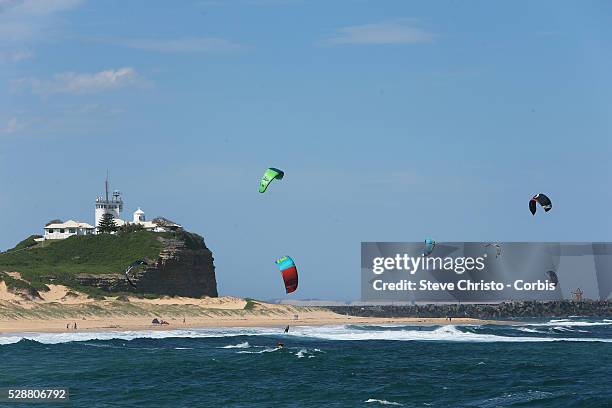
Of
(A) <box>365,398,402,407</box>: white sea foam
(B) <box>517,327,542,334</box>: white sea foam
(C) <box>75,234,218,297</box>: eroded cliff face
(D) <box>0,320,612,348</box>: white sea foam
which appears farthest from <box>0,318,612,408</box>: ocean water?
(C) <box>75,234,218,297</box>: eroded cliff face

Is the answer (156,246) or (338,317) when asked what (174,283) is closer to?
(156,246)

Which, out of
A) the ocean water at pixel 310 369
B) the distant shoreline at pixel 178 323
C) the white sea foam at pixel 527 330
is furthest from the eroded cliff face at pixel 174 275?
the white sea foam at pixel 527 330

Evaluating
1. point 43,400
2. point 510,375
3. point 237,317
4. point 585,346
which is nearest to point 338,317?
point 237,317

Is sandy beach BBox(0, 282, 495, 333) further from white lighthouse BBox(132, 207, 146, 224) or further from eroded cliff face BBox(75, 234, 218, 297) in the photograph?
white lighthouse BBox(132, 207, 146, 224)

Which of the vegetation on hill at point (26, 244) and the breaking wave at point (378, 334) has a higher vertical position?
the vegetation on hill at point (26, 244)

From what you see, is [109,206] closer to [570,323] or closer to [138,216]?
[138,216]

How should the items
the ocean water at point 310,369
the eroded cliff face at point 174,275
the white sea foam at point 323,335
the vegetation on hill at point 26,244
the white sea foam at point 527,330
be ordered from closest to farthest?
the ocean water at point 310,369
the white sea foam at point 323,335
the white sea foam at point 527,330
the eroded cliff face at point 174,275
the vegetation on hill at point 26,244

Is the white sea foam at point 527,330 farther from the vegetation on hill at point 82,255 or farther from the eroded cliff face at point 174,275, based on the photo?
the vegetation on hill at point 82,255
